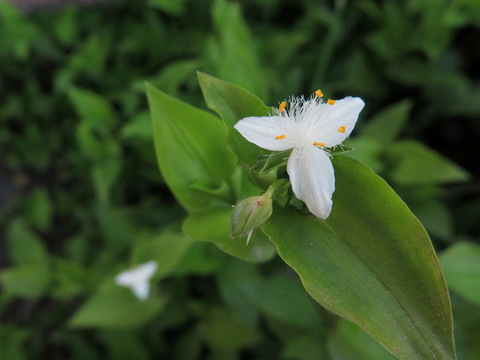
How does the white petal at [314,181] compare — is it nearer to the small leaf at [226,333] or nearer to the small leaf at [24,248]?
the small leaf at [226,333]

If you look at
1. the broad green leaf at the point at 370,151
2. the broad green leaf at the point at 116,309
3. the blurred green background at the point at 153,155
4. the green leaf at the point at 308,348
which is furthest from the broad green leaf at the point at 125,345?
the broad green leaf at the point at 370,151

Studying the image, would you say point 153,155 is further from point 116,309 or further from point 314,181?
point 314,181

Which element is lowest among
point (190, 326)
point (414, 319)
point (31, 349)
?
point (31, 349)

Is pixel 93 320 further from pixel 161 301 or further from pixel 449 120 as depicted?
pixel 449 120

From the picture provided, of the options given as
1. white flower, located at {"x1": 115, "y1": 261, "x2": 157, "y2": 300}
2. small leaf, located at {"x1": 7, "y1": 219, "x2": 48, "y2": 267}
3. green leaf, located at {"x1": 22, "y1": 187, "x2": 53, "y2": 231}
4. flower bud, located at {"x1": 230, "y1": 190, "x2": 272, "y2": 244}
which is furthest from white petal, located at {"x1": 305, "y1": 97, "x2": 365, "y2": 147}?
green leaf, located at {"x1": 22, "y1": 187, "x2": 53, "y2": 231}

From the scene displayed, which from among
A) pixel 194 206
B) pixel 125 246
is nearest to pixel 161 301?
pixel 125 246

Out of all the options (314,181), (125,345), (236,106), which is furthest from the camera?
(125,345)

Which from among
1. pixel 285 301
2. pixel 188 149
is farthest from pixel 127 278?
pixel 188 149
